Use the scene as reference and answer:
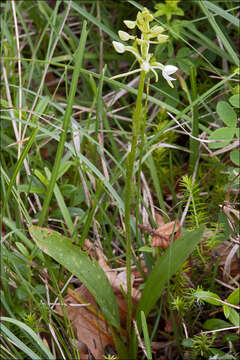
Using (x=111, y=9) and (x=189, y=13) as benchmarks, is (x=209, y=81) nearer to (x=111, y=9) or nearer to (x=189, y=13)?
(x=189, y=13)

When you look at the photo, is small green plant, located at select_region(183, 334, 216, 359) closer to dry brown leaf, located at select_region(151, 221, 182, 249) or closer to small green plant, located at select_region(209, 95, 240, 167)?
dry brown leaf, located at select_region(151, 221, 182, 249)

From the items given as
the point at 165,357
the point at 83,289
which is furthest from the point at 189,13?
the point at 165,357

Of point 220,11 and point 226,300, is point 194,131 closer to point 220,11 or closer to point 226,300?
point 220,11

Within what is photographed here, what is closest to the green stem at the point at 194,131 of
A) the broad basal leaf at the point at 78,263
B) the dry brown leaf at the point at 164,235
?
the dry brown leaf at the point at 164,235

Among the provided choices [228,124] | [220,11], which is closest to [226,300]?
[228,124]

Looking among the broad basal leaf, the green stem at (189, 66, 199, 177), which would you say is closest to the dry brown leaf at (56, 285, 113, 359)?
the broad basal leaf
